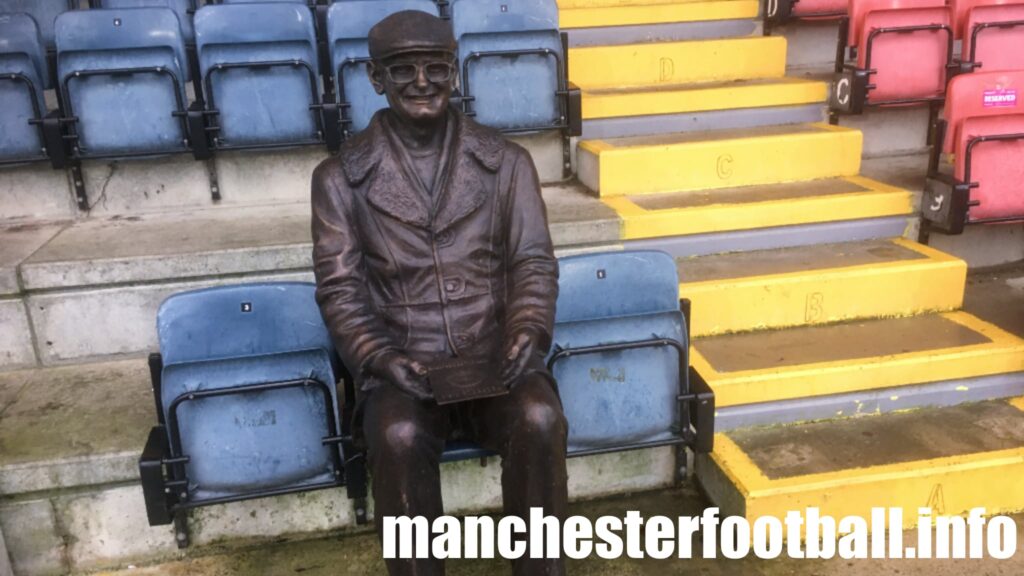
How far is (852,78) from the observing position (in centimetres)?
438

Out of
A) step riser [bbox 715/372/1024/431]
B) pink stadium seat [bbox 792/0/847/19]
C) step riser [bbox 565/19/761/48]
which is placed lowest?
step riser [bbox 715/372/1024/431]

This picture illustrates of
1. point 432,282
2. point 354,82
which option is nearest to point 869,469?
point 432,282

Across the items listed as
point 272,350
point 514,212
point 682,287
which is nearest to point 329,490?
point 272,350

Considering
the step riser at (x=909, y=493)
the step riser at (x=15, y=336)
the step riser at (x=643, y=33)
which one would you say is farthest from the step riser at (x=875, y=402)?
the step riser at (x=643, y=33)

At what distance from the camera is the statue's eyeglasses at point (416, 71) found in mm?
2260

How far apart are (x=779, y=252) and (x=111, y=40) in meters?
3.28

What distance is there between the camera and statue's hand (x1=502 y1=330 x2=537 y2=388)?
2311 mm

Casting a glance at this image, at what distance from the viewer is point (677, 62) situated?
496cm

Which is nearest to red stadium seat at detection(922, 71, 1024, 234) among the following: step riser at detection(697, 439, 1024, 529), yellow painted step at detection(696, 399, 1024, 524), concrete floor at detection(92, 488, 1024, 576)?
yellow painted step at detection(696, 399, 1024, 524)

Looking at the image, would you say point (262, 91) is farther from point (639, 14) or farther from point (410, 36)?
point (639, 14)

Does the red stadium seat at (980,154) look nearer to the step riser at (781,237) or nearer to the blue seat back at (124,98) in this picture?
the step riser at (781,237)

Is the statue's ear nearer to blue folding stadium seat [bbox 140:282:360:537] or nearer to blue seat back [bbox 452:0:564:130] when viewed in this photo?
blue folding stadium seat [bbox 140:282:360:537]

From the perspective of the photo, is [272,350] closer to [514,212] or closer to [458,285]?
[458,285]

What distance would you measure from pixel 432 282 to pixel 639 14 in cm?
343
